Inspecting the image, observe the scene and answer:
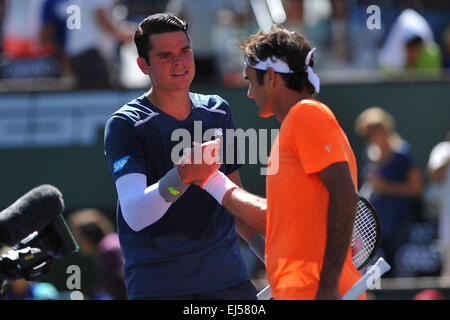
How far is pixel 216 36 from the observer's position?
8.95 metres

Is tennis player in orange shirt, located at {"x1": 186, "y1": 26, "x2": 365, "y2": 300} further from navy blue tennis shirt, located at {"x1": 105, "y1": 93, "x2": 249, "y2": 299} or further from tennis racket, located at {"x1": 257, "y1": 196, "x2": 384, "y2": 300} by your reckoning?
navy blue tennis shirt, located at {"x1": 105, "y1": 93, "x2": 249, "y2": 299}

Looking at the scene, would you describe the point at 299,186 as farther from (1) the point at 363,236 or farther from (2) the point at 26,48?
(2) the point at 26,48

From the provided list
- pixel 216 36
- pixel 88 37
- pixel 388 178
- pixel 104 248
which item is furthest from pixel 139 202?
pixel 216 36

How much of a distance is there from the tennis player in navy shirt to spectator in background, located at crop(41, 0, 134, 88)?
4.14 meters

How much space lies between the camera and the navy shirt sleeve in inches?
146

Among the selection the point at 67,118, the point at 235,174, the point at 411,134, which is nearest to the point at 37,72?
the point at 67,118

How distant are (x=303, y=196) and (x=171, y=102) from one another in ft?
2.98

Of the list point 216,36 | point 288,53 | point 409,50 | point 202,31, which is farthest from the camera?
point 216,36

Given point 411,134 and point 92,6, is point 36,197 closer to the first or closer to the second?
point 92,6

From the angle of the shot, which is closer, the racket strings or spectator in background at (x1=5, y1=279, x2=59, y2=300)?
the racket strings

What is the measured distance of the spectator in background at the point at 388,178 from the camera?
789 centimetres

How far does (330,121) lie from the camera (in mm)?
3330

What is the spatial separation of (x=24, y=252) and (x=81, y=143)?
4601 millimetres

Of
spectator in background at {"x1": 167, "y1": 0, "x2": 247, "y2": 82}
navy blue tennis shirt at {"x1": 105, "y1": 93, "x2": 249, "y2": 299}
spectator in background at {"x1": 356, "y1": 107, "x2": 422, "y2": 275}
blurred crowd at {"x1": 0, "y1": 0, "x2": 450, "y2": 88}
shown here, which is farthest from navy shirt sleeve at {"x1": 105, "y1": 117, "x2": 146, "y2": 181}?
spectator in background at {"x1": 167, "y1": 0, "x2": 247, "y2": 82}
